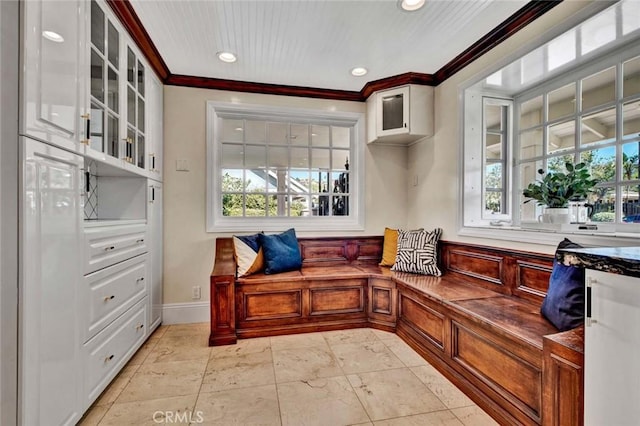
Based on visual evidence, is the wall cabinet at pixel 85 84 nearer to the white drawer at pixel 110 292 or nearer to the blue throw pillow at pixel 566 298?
the white drawer at pixel 110 292

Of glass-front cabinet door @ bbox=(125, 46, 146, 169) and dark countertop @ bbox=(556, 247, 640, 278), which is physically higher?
glass-front cabinet door @ bbox=(125, 46, 146, 169)

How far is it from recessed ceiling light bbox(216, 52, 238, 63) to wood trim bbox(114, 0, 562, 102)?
420 millimetres

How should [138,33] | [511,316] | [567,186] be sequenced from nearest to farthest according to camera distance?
[511,316] → [567,186] → [138,33]

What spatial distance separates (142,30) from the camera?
2.12m

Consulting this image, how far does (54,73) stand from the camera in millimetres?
1257

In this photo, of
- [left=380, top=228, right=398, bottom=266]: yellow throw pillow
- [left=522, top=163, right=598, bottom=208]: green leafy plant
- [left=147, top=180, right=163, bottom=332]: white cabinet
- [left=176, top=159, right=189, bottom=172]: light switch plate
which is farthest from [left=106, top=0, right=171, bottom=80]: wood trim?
[left=522, top=163, right=598, bottom=208]: green leafy plant

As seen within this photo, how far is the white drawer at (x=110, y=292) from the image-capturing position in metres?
1.54

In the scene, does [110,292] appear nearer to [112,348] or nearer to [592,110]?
[112,348]

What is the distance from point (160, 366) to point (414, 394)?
1.70 metres

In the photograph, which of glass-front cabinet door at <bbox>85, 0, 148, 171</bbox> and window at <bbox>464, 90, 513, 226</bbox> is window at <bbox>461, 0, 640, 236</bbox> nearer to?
window at <bbox>464, 90, 513, 226</bbox>

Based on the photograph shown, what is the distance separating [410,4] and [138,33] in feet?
6.28

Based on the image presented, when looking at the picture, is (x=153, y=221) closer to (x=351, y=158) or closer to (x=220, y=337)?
(x=220, y=337)

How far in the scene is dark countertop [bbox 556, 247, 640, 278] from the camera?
2.61 feet

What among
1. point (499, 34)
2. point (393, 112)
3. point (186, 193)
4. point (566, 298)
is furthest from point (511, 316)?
point (186, 193)
